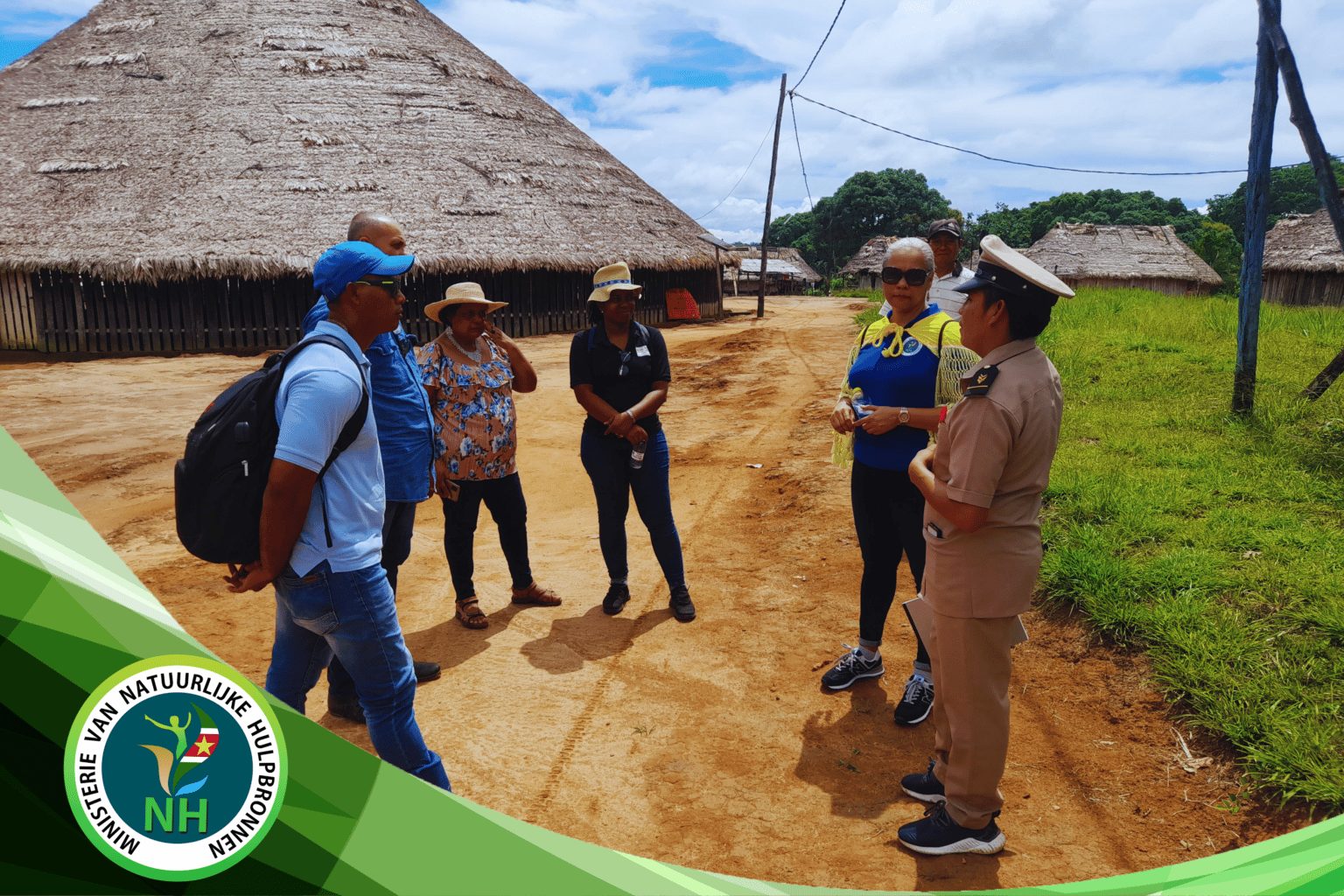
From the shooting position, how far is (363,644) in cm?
228

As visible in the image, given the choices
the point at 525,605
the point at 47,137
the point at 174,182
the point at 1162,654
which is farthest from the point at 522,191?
the point at 1162,654

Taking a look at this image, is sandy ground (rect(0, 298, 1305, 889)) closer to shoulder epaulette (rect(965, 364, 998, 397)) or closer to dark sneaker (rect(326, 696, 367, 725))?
dark sneaker (rect(326, 696, 367, 725))

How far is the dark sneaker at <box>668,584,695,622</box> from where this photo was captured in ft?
15.0

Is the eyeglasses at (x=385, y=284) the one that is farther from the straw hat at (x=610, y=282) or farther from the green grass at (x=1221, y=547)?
the green grass at (x=1221, y=547)

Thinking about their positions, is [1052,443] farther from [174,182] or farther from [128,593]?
[174,182]

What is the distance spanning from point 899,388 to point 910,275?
44 centimetres

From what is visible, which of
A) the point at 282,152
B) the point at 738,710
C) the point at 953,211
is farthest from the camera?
the point at 953,211

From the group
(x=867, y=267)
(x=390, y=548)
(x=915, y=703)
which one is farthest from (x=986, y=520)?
(x=867, y=267)

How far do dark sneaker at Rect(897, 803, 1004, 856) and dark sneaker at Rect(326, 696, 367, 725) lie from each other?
7.26 ft

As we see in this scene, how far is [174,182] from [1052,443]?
17881 mm

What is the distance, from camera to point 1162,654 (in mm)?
3768

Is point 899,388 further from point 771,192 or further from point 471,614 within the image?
point 771,192

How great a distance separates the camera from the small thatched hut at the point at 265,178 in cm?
1532

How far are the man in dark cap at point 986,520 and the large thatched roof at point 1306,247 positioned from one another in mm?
23373
